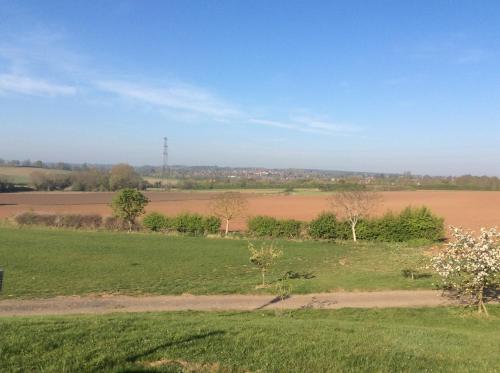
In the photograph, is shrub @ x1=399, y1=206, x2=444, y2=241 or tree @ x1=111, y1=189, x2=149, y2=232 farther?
tree @ x1=111, y1=189, x2=149, y2=232

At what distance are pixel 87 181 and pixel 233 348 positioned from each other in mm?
111503

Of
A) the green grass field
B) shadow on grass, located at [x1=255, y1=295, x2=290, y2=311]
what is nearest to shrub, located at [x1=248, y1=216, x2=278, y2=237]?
the green grass field

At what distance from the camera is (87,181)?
112m

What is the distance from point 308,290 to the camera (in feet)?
63.3

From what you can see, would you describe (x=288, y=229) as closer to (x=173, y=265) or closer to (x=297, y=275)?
(x=173, y=265)

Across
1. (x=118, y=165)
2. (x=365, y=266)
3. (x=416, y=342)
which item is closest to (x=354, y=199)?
(x=365, y=266)

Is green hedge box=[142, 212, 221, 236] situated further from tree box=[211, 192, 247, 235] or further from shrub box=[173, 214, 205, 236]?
tree box=[211, 192, 247, 235]

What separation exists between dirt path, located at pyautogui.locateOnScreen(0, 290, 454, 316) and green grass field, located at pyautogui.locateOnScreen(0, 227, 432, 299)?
3.09 ft

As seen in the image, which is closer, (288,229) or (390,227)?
(390,227)

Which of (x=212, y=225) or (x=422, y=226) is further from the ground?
(x=422, y=226)

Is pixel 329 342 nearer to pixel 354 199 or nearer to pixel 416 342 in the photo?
pixel 416 342

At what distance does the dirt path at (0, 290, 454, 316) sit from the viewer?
15.8 metres

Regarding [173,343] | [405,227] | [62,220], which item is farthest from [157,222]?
[173,343]

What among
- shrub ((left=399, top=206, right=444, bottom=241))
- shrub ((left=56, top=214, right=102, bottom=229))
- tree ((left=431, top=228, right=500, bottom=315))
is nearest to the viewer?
tree ((left=431, top=228, right=500, bottom=315))
